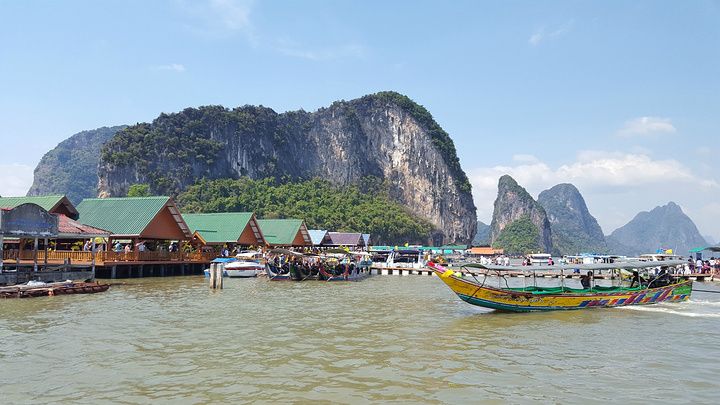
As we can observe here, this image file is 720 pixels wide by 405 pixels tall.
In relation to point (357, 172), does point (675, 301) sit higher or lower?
lower

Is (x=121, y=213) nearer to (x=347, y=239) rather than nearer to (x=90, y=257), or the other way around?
(x=90, y=257)

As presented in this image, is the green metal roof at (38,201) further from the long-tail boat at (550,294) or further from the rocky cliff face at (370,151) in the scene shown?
the rocky cliff face at (370,151)

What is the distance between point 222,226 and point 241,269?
11.4 m

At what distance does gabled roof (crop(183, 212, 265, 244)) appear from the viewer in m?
49.2

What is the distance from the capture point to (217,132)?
13838 cm

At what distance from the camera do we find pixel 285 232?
57938 mm

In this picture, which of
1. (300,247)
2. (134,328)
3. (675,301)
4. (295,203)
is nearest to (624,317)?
(675,301)

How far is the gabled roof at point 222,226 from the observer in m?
49.2

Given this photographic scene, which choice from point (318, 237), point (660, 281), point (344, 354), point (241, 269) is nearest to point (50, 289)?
point (344, 354)

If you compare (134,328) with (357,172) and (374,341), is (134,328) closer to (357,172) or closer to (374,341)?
(374,341)

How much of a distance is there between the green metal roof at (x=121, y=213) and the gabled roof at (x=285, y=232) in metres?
16.9

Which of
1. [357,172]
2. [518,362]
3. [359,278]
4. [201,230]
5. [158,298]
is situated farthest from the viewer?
[357,172]

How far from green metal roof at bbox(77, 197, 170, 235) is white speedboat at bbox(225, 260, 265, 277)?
6.79 meters

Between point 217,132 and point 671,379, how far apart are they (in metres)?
136
